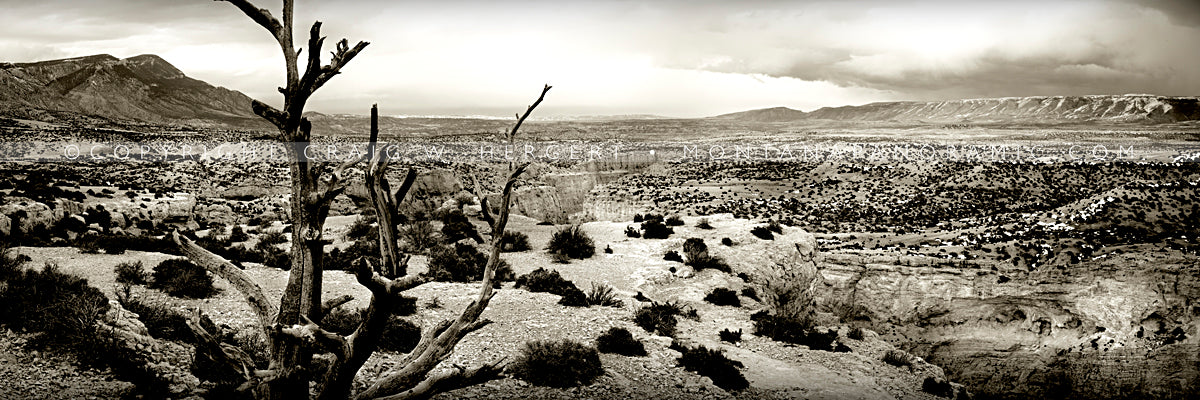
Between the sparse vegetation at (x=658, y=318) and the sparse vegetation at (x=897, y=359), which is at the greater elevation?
the sparse vegetation at (x=658, y=318)

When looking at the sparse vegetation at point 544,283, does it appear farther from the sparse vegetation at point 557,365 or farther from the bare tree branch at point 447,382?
the bare tree branch at point 447,382

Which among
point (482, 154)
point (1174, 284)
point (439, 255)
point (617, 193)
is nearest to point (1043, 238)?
point (1174, 284)

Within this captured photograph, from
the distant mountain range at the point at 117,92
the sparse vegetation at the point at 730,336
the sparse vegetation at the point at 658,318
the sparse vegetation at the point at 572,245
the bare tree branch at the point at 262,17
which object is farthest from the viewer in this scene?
the distant mountain range at the point at 117,92

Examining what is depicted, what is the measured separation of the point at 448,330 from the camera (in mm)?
5219

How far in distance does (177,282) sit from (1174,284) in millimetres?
37548

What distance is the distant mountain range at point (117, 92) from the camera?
13050 cm

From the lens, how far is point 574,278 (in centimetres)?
1967

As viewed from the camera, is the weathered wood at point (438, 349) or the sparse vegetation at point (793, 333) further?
the sparse vegetation at point (793, 333)

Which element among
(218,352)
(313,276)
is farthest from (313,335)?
(218,352)

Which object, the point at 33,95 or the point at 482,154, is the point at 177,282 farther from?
the point at 33,95

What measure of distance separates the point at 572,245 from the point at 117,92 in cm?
17525

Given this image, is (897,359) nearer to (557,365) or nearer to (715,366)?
(715,366)

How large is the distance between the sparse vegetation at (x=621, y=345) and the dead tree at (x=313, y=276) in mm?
7873

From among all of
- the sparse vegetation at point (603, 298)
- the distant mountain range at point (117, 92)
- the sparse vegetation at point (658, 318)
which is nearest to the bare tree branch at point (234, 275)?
the sparse vegetation at point (658, 318)
